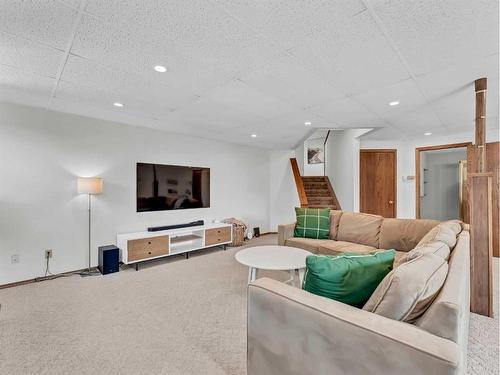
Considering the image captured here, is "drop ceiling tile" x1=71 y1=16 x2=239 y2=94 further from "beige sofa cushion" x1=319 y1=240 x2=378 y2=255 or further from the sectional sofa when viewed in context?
"beige sofa cushion" x1=319 y1=240 x2=378 y2=255

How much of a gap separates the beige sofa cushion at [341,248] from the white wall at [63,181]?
2.63 meters

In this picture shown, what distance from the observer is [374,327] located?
37.2 inches

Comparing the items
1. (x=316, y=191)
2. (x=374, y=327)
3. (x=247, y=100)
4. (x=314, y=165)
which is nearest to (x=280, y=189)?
(x=316, y=191)

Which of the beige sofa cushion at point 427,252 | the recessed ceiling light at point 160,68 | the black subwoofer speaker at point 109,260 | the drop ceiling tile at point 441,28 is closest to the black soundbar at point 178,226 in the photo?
the black subwoofer speaker at point 109,260

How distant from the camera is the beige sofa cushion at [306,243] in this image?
337 cm

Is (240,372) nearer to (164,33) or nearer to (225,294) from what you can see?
(225,294)

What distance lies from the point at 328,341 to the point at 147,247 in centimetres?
328

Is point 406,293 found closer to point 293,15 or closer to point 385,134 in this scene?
point 293,15

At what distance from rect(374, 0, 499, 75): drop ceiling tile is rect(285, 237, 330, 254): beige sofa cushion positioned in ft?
7.53

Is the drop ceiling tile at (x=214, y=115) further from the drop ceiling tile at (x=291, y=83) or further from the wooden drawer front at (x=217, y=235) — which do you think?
the wooden drawer front at (x=217, y=235)

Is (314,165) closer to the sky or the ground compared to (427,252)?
closer to the sky

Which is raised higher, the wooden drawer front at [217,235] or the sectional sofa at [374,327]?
the sectional sofa at [374,327]

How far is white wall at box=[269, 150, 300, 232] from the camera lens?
20.7ft

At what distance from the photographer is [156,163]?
433 cm
